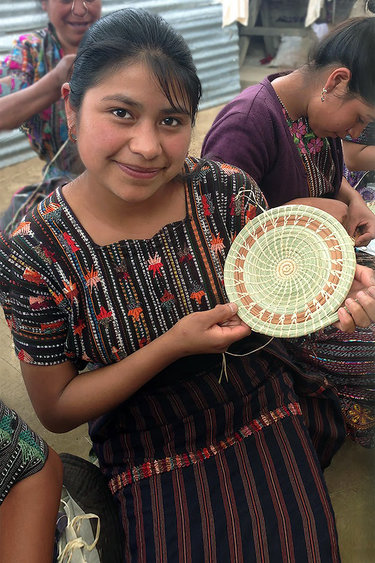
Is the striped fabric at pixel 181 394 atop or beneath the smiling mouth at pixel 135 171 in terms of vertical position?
beneath

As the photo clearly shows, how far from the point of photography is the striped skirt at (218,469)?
107cm

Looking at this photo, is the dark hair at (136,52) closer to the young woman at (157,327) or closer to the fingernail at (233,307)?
the young woman at (157,327)

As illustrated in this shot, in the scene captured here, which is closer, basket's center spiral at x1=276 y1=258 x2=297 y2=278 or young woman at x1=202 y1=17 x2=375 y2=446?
basket's center spiral at x1=276 y1=258 x2=297 y2=278

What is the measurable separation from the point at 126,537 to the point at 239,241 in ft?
2.30

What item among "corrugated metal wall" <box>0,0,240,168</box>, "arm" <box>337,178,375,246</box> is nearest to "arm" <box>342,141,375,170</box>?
"arm" <box>337,178,375,246</box>

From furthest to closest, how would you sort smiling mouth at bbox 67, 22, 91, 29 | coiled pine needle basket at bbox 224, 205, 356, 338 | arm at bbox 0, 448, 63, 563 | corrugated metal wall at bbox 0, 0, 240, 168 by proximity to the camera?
corrugated metal wall at bbox 0, 0, 240, 168
smiling mouth at bbox 67, 22, 91, 29
coiled pine needle basket at bbox 224, 205, 356, 338
arm at bbox 0, 448, 63, 563

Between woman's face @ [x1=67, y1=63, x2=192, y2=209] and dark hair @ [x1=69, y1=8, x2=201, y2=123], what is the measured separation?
0.02m

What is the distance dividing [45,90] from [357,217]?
1.26m

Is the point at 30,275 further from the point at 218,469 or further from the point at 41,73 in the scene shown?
the point at 41,73

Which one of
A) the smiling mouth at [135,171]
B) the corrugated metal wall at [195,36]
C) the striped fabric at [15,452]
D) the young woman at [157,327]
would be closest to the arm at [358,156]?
the young woman at [157,327]

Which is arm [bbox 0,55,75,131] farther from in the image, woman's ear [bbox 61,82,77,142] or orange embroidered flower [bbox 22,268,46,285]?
orange embroidered flower [bbox 22,268,46,285]

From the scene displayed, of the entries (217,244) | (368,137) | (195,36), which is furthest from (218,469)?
(195,36)

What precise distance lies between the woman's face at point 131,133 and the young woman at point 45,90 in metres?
0.95

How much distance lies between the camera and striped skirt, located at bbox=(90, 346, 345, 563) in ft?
3.51
